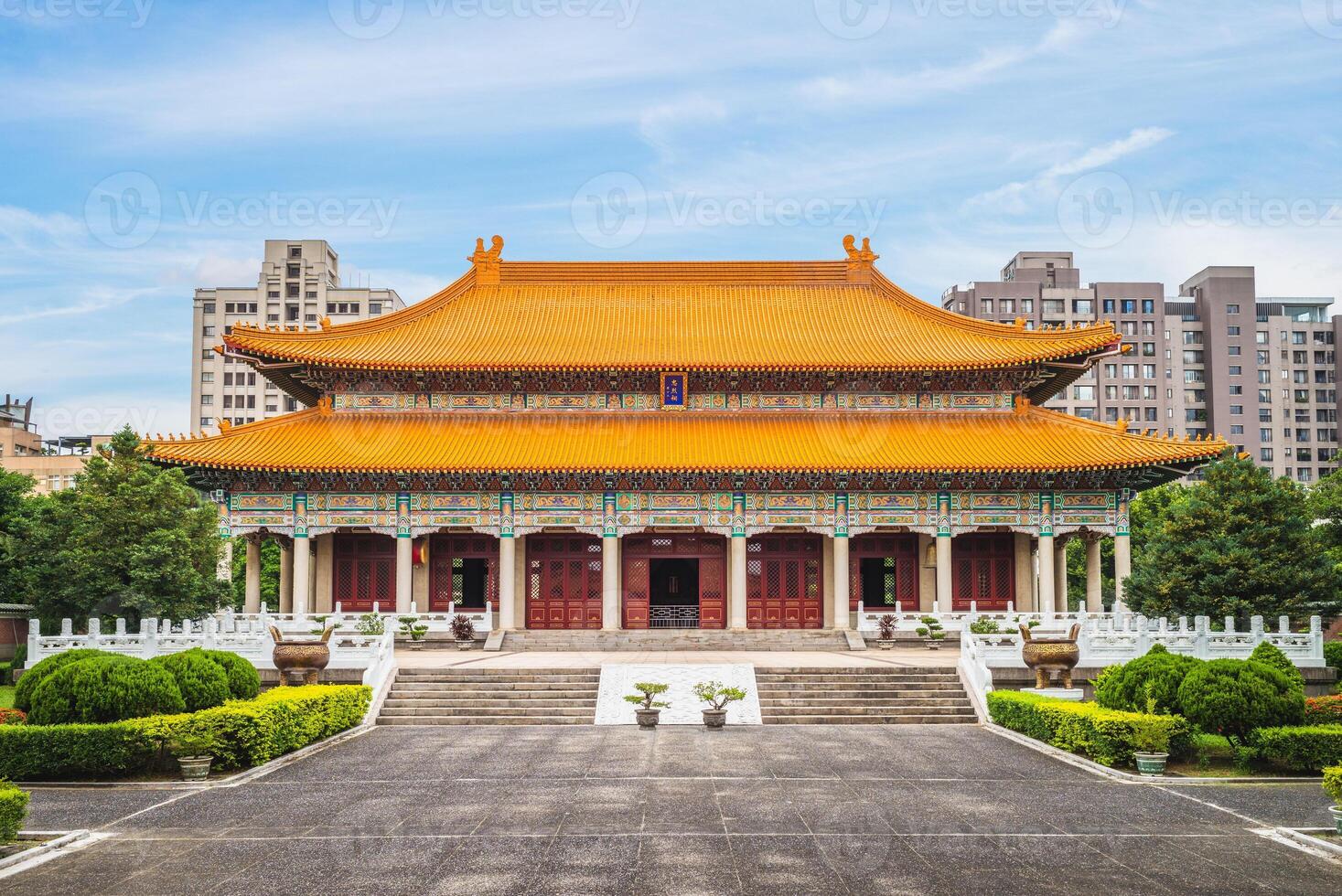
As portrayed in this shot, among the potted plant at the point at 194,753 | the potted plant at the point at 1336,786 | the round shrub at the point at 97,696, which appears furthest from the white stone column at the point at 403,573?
the potted plant at the point at 1336,786

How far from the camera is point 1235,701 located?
659 inches

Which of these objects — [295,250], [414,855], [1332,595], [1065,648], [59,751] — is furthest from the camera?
[295,250]

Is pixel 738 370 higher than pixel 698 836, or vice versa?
pixel 738 370

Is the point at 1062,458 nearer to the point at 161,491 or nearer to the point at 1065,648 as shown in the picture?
the point at 1065,648

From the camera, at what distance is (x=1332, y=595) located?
31203 mm

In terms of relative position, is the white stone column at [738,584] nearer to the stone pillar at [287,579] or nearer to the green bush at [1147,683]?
the stone pillar at [287,579]

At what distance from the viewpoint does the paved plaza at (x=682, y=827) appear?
10.8 m

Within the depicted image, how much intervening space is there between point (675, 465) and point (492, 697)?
33.3ft

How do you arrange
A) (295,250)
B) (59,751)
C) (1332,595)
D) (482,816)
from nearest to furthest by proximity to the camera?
1. (482,816)
2. (59,751)
3. (1332,595)
4. (295,250)

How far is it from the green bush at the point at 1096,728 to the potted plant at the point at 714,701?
5560 mm

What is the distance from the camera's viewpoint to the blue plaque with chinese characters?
34.7 m

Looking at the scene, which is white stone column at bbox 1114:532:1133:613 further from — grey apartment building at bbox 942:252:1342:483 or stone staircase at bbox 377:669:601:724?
grey apartment building at bbox 942:252:1342:483

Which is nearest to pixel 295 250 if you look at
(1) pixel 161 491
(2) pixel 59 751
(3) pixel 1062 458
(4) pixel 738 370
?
(1) pixel 161 491

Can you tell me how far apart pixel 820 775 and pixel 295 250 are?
3624 inches
